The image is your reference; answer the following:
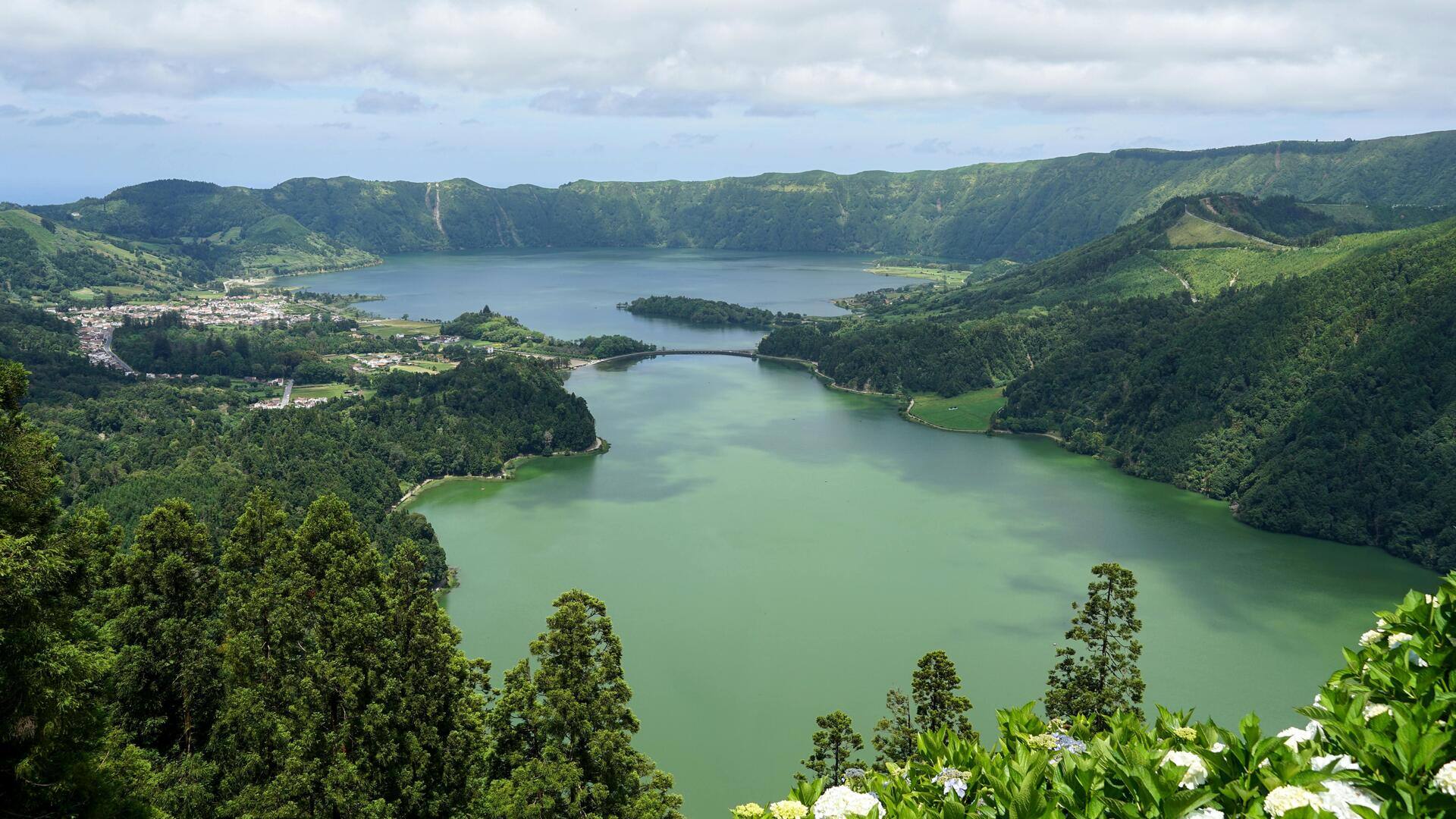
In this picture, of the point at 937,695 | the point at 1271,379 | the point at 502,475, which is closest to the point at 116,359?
the point at 502,475

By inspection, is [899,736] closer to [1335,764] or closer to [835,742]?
[835,742]

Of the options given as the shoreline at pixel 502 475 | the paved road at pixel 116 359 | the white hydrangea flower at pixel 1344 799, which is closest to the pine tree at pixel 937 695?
the white hydrangea flower at pixel 1344 799

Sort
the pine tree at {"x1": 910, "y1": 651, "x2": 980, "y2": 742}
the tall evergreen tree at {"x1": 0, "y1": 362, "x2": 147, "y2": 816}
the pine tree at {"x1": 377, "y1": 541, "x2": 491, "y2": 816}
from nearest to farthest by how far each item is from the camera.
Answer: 1. the tall evergreen tree at {"x1": 0, "y1": 362, "x2": 147, "y2": 816}
2. the pine tree at {"x1": 377, "y1": 541, "x2": 491, "y2": 816}
3. the pine tree at {"x1": 910, "y1": 651, "x2": 980, "y2": 742}

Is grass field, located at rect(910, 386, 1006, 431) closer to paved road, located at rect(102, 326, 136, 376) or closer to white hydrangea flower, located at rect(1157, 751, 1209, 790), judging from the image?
paved road, located at rect(102, 326, 136, 376)

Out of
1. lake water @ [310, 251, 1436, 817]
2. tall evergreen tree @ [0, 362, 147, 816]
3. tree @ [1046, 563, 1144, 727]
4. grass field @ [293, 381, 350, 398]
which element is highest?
tall evergreen tree @ [0, 362, 147, 816]

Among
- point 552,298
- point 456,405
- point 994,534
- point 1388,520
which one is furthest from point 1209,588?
point 552,298

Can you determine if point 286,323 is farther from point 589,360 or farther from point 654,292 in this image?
point 654,292

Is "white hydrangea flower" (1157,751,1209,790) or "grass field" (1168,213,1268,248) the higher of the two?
"grass field" (1168,213,1268,248)

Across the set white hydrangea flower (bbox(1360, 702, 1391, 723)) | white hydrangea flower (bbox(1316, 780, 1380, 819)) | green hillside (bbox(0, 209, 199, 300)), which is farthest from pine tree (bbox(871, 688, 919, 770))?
green hillside (bbox(0, 209, 199, 300))
